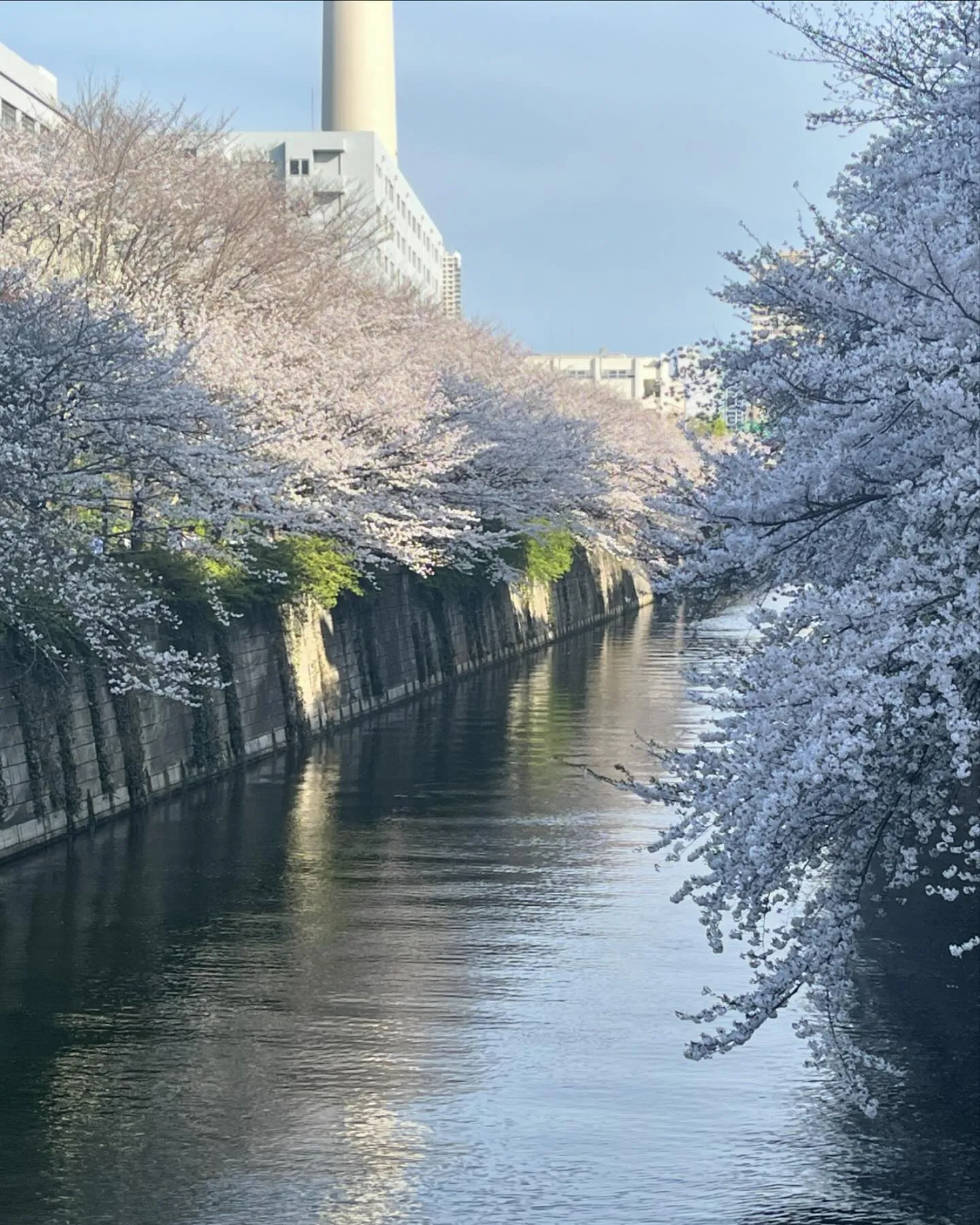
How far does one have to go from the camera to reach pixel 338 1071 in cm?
2059

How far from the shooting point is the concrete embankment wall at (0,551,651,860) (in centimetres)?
3322

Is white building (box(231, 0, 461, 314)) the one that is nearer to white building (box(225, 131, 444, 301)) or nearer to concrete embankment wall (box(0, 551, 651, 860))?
white building (box(225, 131, 444, 301))

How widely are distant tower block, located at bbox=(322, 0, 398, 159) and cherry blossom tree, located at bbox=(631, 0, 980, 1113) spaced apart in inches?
5730

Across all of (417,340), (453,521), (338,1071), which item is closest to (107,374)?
(338,1071)

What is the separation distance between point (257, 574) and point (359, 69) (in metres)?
123

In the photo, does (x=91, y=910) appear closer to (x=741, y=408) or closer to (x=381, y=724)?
(x=741, y=408)

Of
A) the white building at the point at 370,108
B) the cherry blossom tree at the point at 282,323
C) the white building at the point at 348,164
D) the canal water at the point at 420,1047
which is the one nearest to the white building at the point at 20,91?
the cherry blossom tree at the point at 282,323

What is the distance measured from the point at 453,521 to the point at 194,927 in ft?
102

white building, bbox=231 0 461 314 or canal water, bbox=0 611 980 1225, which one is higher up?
white building, bbox=231 0 461 314

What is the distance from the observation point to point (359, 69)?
158 metres

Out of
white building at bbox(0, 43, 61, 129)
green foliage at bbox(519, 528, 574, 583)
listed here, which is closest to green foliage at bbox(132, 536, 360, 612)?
green foliage at bbox(519, 528, 574, 583)

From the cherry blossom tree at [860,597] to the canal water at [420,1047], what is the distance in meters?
3.52

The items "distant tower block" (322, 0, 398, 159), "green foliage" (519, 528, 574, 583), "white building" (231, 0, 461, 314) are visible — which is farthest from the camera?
"distant tower block" (322, 0, 398, 159)

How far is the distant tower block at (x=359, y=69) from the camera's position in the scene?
157750mm
